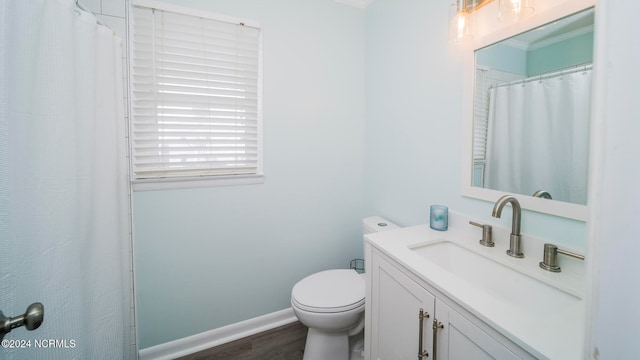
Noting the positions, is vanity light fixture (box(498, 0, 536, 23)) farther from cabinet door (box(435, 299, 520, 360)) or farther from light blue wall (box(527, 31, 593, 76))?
cabinet door (box(435, 299, 520, 360))

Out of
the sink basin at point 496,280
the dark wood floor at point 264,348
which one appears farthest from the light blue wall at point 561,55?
the dark wood floor at point 264,348

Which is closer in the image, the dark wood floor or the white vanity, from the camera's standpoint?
the white vanity

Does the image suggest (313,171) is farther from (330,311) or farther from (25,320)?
(25,320)

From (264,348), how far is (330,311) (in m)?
0.65

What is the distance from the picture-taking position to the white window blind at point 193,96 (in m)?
1.39

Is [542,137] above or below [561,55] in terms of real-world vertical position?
below

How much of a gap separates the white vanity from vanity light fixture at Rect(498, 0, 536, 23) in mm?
859

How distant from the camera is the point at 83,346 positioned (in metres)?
0.94

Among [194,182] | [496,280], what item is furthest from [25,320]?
[496,280]

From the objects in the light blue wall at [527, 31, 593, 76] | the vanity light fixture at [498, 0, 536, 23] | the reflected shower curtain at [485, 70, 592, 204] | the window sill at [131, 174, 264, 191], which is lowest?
the window sill at [131, 174, 264, 191]

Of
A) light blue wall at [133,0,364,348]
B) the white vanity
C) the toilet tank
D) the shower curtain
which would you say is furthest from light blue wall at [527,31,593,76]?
the shower curtain

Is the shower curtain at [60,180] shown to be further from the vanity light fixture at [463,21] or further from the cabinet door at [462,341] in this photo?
the vanity light fixture at [463,21]

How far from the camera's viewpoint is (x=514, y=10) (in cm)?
98

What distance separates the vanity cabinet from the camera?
2.21 feet
